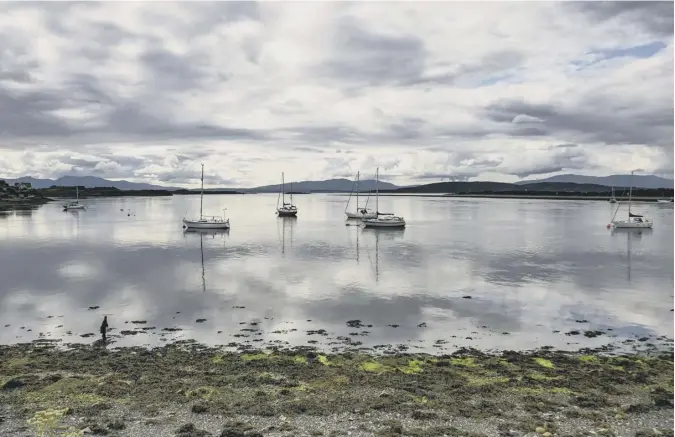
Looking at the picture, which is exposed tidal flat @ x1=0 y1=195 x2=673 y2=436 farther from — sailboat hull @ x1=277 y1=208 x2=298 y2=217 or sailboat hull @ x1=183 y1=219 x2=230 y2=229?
sailboat hull @ x1=277 y1=208 x2=298 y2=217

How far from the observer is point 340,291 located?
33.4 metres

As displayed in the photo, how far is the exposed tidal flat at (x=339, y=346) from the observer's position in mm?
13914

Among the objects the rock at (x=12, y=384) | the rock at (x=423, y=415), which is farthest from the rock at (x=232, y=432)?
the rock at (x=12, y=384)

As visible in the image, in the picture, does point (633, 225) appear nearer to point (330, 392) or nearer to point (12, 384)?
point (330, 392)

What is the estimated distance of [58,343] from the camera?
21484mm

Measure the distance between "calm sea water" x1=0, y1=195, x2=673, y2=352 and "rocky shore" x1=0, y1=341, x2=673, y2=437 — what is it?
2.70 m

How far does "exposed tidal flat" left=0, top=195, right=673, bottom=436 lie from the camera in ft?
45.6

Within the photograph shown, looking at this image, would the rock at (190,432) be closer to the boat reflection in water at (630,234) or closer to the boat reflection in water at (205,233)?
the boat reflection in water at (205,233)

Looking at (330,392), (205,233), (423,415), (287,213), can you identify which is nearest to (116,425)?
(330,392)

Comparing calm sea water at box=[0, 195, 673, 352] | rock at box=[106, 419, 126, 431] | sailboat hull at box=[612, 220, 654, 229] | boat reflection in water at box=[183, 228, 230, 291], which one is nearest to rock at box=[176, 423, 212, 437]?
rock at box=[106, 419, 126, 431]

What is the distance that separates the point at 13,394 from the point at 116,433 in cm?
494

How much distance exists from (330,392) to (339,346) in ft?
18.5

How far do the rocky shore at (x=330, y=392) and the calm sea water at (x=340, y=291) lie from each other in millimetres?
2698

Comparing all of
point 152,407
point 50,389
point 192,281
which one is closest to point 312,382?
point 152,407
